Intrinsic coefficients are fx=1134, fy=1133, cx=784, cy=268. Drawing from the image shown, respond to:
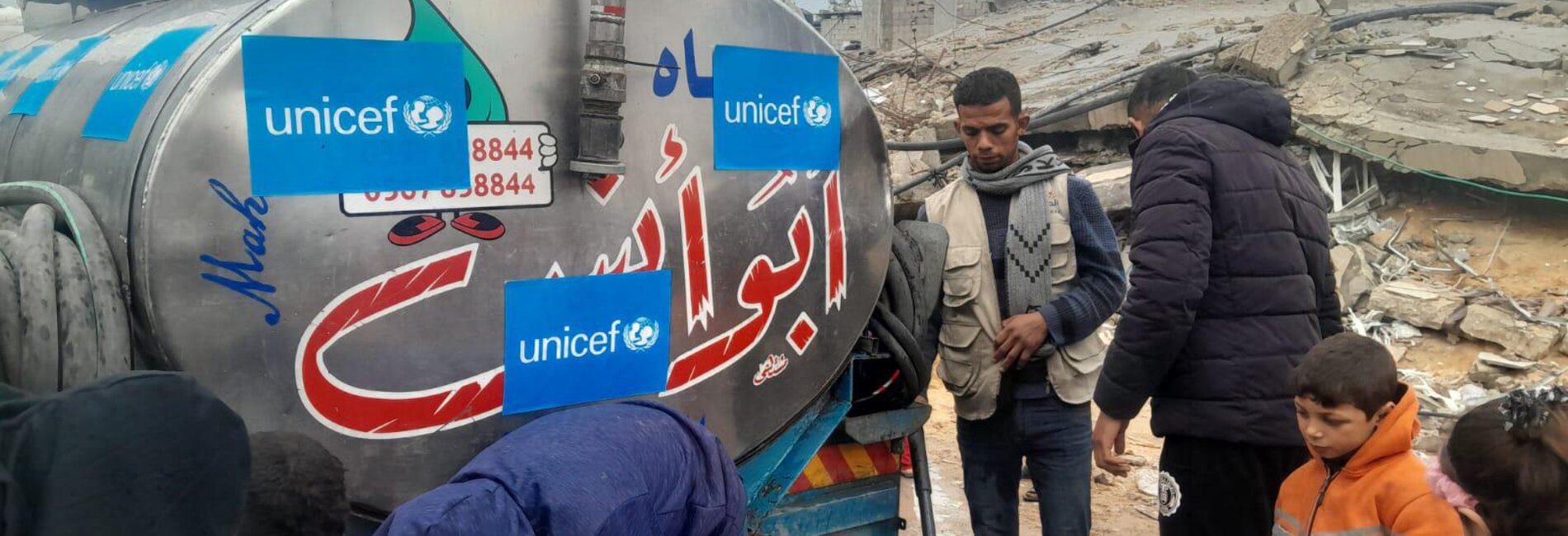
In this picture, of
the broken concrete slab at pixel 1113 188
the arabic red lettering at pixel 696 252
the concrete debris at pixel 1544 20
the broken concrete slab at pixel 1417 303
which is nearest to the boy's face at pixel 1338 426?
the arabic red lettering at pixel 696 252

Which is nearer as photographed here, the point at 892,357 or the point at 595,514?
the point at 595,514

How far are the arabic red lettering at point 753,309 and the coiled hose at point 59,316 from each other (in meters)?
0.98

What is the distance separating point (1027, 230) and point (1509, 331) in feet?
16.2

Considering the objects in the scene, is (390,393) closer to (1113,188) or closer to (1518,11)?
(1113,188)

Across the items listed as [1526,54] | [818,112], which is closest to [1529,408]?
[818,112]

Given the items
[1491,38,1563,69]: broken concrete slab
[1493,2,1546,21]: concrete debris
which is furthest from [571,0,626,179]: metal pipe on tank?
[1493,2,1546,21]: concrete debris

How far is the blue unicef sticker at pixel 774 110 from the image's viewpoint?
2289mm

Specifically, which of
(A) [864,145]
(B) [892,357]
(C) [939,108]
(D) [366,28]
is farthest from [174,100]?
(C) [939,108]

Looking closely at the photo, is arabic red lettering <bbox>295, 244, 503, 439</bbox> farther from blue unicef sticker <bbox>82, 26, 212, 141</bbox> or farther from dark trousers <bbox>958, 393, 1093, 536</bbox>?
dark trousers <bbox>958, 393, 1093, 536</bbox>

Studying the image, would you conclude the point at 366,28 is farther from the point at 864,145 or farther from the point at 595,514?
the point at 864,145

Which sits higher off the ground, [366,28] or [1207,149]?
[366,28]

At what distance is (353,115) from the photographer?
181 cm

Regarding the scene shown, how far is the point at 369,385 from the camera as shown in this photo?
6.15 feet

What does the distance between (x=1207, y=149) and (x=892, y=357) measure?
88 centimetres
